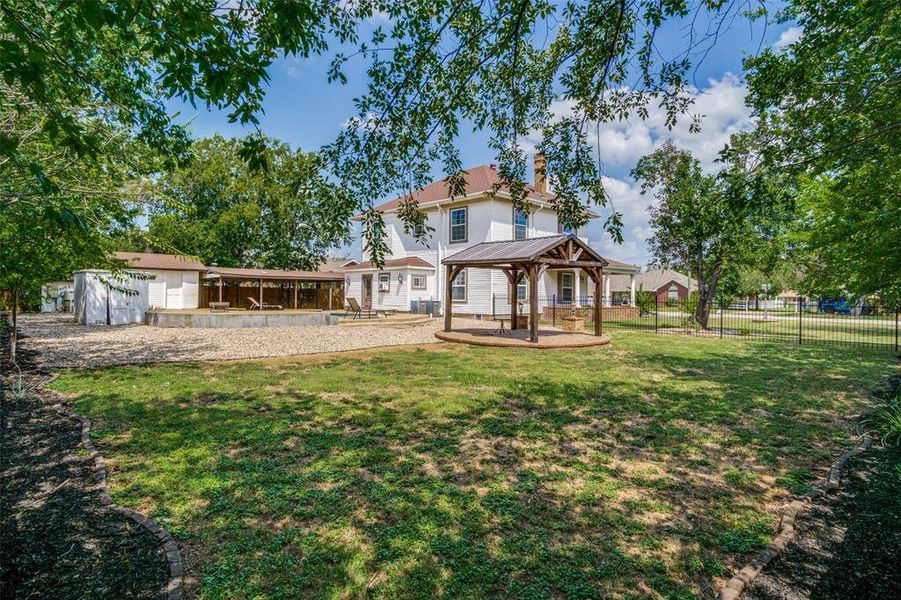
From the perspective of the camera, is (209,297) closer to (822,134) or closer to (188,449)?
(188,449)

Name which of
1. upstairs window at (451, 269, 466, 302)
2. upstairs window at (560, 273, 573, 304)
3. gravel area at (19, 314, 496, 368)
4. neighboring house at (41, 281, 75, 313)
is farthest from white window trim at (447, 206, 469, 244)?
neighboring house at (41, 281, 75, 313)

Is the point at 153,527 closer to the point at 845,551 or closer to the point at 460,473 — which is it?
the point at 460,473

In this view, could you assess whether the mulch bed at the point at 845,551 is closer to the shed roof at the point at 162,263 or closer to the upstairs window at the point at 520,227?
the upstairs window at the point at 520,227

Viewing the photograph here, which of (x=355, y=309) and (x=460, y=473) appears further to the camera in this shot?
(x=355, y=309)

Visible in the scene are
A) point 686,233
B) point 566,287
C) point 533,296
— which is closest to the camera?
point 533,296

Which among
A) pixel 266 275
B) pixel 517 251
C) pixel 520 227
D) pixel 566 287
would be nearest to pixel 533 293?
Result: pixel 517 251

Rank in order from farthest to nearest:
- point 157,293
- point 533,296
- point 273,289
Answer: point 273,289
point 157,293
point 533,296

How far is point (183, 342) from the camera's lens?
14.0 meters

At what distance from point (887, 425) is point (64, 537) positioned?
8.94m

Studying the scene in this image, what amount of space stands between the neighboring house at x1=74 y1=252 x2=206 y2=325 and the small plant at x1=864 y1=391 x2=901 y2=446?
16997 millimetres

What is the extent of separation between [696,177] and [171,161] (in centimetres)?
1973

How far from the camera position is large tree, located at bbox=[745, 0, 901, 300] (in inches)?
210

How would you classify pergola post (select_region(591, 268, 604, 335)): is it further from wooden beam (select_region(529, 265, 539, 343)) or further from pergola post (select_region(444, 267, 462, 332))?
pergola post (select_region(444, 267, 462, 332))

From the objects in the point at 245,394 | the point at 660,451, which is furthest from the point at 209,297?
Result: the point at 660,451
